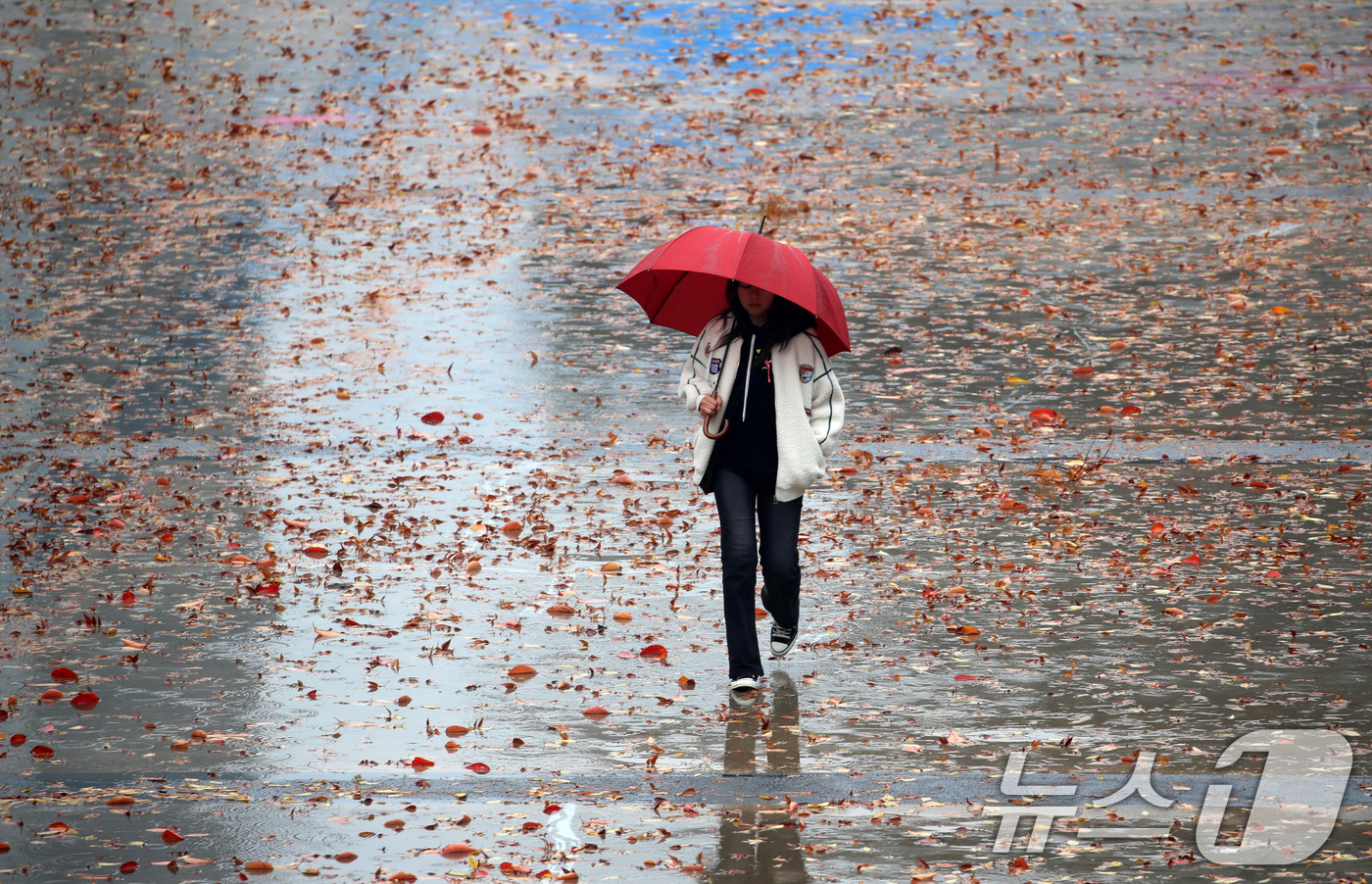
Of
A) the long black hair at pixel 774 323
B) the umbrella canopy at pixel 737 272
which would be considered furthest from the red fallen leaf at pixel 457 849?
the long black hair at pixel 774 323

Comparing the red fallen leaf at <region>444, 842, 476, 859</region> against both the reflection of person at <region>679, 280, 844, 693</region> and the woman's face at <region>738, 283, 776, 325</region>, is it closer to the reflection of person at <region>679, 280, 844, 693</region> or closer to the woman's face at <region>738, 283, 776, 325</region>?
the reflection of person at <region>679, 280, 844, 693</region>

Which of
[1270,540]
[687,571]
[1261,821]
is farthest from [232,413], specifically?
[1261,821]

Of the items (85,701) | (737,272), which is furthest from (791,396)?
(85,701)

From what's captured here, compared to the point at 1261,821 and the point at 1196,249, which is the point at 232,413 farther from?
the point at 1196,249

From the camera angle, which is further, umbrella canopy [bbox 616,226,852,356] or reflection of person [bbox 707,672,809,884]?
umbrella canopy [bbox 616,226,852,356]

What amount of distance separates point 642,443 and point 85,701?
14.1 ft

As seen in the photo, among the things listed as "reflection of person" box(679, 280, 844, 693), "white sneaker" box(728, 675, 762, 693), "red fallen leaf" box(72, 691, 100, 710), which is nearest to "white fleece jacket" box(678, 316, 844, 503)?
"reflection of person" box(679, 280, 844, 693)

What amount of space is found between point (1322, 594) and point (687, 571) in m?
3.09

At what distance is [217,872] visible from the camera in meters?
4.64

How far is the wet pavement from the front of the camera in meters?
5.23

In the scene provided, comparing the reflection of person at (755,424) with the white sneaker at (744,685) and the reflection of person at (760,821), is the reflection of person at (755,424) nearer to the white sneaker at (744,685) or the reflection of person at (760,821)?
the white sneaker at (744,685)

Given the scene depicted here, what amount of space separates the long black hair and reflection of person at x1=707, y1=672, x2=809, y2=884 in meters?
1.49

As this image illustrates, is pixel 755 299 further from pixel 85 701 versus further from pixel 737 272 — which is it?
pixel 85 701

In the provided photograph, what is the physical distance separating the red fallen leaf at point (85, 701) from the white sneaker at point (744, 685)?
8.58 ft
